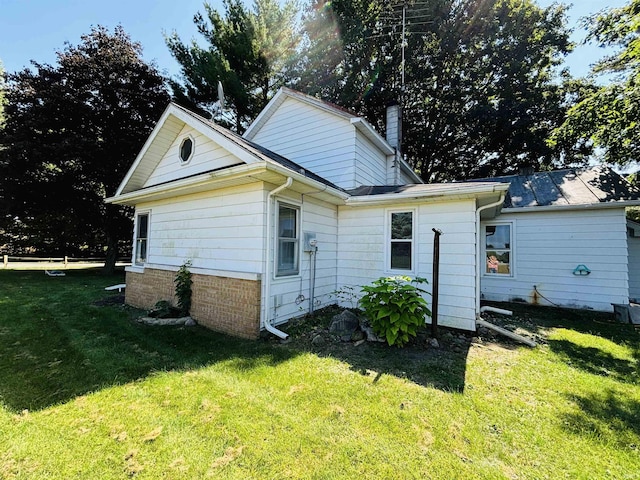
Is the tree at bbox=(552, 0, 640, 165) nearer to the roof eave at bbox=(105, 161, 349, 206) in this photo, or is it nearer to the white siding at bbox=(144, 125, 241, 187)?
the roof eave at bbox=(105, 161, 349, 206)

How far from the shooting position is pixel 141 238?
7.99 m

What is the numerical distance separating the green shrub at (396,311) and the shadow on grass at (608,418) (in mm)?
1883

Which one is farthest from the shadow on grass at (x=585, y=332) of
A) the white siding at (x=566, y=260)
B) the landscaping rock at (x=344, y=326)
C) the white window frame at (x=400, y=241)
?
the landscaping rock at (x=344, y=326)

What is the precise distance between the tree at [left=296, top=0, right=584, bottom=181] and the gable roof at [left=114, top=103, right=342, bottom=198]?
12160 millimetres

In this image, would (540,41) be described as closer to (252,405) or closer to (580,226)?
(580,226)

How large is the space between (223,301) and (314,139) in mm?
5840

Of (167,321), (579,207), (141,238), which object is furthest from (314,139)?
(579,207)

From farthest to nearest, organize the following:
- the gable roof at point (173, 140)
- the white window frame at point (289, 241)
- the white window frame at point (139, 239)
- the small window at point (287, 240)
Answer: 1. the white window frame at point (139, 239)
2. the small window at point (287, 240)
3. the white window frame at point (289, 241)
4. the gable roof at point (173, 140)

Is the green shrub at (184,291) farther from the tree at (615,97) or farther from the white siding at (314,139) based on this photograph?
the tree at (615,97)

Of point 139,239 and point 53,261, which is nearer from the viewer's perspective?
point 139,239

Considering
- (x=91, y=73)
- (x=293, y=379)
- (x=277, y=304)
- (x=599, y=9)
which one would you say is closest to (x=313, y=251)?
(x=277, y=304)

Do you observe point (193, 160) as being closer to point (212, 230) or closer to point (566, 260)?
point (212, 230)

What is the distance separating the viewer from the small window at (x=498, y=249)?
849cm

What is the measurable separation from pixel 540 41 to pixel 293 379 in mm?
20551
